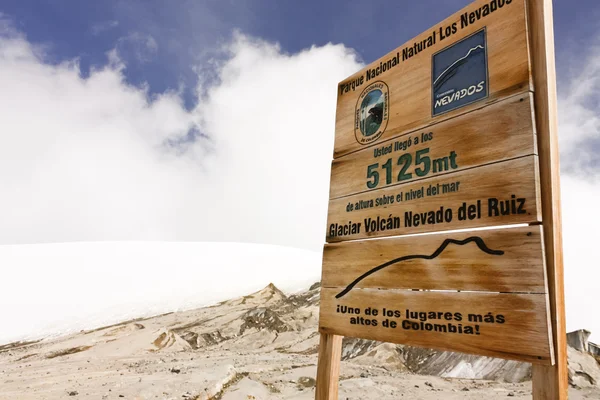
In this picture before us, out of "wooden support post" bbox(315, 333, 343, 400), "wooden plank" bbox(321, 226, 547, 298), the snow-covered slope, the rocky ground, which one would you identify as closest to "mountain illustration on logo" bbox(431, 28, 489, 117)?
"wooden plank" bbox(321, 226, 547, 298)

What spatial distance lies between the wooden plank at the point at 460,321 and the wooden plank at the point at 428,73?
1.03 m

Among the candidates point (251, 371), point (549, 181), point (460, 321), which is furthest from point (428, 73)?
point (251, 371)

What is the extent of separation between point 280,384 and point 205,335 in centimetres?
693

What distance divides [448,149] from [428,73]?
562 mm

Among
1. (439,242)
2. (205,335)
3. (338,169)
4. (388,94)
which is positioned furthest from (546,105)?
(205,335)

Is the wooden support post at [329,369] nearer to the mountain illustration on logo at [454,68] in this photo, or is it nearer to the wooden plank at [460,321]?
the wooden plank at [460,321]

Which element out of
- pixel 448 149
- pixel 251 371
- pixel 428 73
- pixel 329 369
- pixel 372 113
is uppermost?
pixel 428 73

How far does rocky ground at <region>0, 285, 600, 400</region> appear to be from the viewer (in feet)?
18.1

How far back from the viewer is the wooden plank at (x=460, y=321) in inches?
69.5

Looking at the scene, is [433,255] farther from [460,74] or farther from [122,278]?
[122,278]

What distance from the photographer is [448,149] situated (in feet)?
7.57

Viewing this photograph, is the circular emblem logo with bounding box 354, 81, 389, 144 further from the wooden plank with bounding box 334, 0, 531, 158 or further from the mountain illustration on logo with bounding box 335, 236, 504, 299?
the mountain illustration on logo with bounding box 335, 236, 504, 299

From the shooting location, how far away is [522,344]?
1.79 meters

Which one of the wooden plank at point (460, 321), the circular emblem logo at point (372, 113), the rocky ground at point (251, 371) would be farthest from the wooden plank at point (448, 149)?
the rocky ground at point (251, 371)
